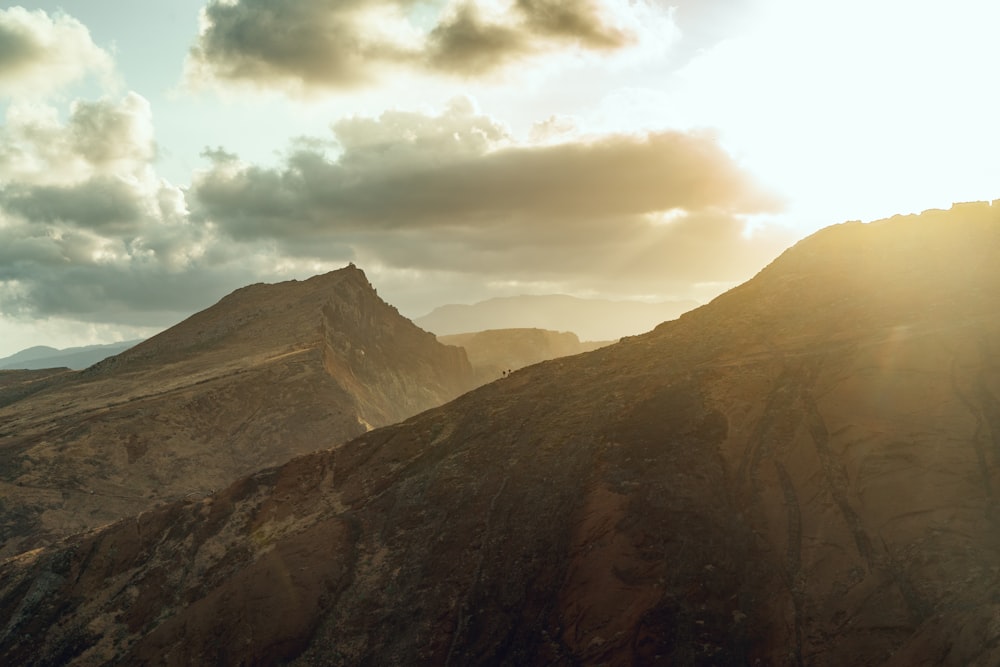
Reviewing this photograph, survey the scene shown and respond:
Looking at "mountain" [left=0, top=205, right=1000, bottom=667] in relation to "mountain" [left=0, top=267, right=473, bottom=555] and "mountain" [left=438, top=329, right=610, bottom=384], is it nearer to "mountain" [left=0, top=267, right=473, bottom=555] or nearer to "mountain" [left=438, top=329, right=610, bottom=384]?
"mountain" [left=0, top=267, right=473, bottom=555]

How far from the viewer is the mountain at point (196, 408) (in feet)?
158

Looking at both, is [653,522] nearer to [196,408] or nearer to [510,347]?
[196,408]

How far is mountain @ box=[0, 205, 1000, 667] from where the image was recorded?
611 inches

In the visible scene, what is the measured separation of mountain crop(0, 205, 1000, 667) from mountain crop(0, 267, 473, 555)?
77.0ft

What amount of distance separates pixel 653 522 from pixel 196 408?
4943 cm

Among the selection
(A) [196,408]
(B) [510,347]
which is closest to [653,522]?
(A) [196,408]

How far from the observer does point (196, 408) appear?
5744 centimetres

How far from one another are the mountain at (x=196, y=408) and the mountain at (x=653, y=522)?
2347 centimetres

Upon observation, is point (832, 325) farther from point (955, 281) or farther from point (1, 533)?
point (1, 533)

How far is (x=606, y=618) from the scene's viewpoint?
1628cm

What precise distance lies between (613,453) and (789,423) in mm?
5490

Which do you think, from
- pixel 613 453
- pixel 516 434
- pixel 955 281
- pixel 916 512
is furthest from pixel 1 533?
pixel 955 281

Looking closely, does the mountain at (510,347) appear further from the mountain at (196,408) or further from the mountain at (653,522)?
the mountain at (653,522)

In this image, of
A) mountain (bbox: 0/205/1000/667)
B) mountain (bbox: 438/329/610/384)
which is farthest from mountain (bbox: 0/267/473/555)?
mountain (bbox: 438/329/610/384)
